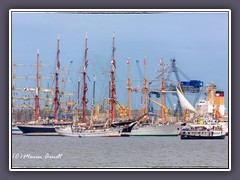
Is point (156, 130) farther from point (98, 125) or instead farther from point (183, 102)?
point (183, 102)

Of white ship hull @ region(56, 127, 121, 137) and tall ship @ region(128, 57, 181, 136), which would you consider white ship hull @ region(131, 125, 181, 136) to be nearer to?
tall ship @ region(128, 57, 181, 136)

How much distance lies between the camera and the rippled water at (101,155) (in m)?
12.1

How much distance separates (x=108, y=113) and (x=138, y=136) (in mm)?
1426

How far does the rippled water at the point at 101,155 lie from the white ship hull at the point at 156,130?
149 cm

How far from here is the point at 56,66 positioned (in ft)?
44.6

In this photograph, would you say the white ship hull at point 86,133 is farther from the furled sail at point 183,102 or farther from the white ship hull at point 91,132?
the furled sail at point 183,102

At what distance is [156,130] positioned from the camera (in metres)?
19.1

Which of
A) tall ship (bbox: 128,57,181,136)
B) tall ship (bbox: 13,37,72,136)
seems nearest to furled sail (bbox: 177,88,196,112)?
tall ship (bbox: 128,57,181,136)

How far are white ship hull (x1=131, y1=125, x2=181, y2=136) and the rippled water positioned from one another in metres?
1.49

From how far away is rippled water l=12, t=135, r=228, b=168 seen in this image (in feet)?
39.7

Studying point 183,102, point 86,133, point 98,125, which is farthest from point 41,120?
point 183,102

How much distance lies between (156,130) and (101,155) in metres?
5.90

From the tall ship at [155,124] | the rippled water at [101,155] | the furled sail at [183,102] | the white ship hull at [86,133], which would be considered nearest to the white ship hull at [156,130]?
the tall ship at [155,124]

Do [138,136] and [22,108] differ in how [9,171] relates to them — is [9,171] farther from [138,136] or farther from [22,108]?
[138,136]
